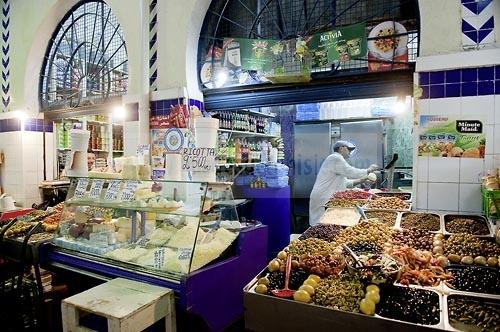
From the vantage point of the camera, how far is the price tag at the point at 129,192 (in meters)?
2.65

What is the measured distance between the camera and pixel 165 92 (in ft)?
15.4

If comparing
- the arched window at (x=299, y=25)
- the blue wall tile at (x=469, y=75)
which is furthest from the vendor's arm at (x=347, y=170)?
the blue wall tile at (x=469, y=75)

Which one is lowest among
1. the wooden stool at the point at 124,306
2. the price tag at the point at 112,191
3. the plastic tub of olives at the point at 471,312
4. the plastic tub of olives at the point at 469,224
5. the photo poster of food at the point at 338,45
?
the wooden stool at the point at 124,306

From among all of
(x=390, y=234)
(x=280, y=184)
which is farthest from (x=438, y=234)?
(x=280, y=184)

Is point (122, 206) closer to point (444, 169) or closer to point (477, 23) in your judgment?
point (444, 169)

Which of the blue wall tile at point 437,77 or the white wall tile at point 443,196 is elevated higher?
the blue wall tile at point 437,77

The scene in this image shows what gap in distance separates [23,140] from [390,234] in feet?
20.5

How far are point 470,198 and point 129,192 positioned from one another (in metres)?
3.10

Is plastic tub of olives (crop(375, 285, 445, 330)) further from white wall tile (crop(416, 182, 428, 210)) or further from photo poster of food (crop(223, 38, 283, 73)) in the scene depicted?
photo poster of food (crop(223, 38, 283, 73))

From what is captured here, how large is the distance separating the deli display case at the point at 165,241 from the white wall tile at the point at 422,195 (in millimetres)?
1633


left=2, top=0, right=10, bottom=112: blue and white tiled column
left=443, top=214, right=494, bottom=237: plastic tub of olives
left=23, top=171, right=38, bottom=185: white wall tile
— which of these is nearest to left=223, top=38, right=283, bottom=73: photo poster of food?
left=443, top=214, right=494, bottom=237: plastic tub of olives

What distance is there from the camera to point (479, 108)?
3102 millimetres

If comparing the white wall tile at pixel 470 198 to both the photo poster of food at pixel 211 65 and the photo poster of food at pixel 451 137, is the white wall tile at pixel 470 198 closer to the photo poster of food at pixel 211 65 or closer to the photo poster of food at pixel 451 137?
the photo poster of food at pixel 451 137

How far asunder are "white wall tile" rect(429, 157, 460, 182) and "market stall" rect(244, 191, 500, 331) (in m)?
0.52
